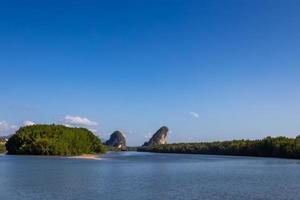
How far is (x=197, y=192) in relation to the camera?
41.6 metres

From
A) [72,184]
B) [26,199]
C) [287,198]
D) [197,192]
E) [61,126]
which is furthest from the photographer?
[61,126]

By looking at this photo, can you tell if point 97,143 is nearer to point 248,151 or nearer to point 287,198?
point 248,151

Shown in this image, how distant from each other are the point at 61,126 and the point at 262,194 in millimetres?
128679

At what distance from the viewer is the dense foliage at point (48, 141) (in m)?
140

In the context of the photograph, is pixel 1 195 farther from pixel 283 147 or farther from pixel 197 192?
pixel 283 147

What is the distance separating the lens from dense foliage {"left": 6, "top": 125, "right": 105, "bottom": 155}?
140000 mm

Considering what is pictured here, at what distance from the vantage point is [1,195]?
3688 centimetres

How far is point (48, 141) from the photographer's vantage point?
460 ft

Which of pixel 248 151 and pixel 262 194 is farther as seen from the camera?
pixel 248 151

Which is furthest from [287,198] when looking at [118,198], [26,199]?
[26,199]

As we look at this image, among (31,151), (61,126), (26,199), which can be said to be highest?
(61,126)

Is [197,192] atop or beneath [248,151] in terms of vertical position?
beneath

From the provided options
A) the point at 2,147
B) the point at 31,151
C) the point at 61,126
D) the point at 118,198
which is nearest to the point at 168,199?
the point at 118,198

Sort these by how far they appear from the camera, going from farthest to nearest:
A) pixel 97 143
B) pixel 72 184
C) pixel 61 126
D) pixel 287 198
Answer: pixel 97 143, pixel 61 126, pixel 72 184, pixel 287 198
